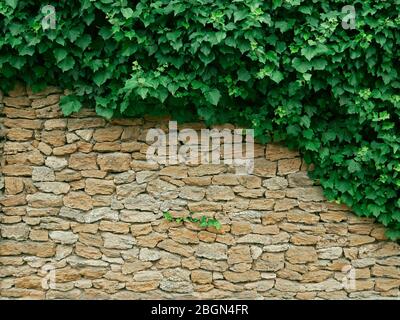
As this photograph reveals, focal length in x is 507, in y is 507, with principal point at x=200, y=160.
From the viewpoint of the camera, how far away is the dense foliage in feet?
12.3

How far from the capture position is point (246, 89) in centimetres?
397

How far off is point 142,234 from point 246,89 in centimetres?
145

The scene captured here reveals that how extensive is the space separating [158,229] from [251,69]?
4.91ft

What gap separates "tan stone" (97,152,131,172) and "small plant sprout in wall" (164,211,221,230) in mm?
527

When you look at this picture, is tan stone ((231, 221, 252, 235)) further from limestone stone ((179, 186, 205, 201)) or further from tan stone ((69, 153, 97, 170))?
tan stone ((69, 153, 97, 170))

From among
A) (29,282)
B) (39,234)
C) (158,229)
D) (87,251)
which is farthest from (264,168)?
(29,282)

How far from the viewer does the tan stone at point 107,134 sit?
412 cm

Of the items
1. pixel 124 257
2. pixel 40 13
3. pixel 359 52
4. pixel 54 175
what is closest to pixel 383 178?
→ pixel 359 52

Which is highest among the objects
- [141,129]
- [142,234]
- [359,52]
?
[359,52]

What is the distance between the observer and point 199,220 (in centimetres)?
416

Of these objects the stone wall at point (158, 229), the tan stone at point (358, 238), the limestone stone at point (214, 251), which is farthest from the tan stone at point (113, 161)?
the tan stone at point (358, 238)

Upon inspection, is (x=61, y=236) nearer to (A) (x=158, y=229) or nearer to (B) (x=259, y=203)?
(A) (x=158, y=229)

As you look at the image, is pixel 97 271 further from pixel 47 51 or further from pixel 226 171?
pixel 47 51

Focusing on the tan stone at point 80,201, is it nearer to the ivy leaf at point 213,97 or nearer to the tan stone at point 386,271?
the ivy leaf at point 213,97
